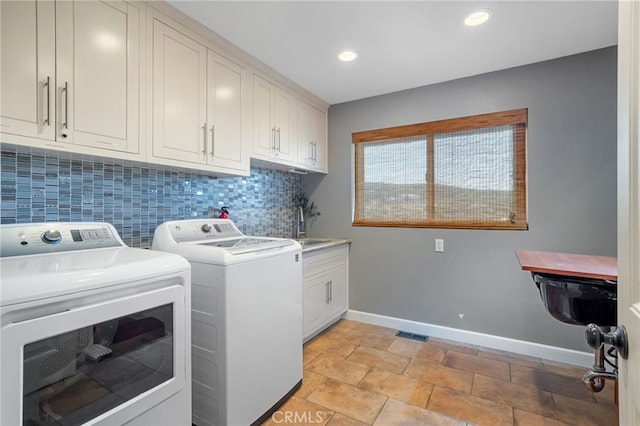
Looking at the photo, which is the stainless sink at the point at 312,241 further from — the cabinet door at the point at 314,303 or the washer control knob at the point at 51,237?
the washer control knob at the point at 51,237

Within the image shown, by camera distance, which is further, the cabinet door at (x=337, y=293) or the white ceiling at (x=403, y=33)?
the cabinet door at (x=337, y=293)

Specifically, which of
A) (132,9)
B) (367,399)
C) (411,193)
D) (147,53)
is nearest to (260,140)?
(147,53)

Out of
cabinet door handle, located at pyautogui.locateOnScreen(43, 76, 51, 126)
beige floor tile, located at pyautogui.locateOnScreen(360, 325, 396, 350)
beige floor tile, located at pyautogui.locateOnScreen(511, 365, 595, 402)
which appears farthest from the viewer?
beige floor tile, located at pyautogui.locateOnScreen(360, 325, 396, 350)

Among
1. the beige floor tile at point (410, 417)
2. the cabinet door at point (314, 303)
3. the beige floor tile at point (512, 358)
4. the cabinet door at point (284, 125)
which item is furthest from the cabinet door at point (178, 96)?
the beige floor tile at point (512, 358)

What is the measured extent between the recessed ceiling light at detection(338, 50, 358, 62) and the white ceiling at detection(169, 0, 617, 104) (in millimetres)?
52

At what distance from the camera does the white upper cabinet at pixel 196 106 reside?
1725 millimetres

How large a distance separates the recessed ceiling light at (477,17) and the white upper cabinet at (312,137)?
5.11 ft

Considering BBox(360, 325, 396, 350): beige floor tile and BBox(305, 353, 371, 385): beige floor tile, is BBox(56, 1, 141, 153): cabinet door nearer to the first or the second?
BBox(305, 353, 371, 385): beige floor tile

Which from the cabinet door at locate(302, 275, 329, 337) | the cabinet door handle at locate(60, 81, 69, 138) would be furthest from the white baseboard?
the cabinet door handle at locate(60, 81, 69, 138)

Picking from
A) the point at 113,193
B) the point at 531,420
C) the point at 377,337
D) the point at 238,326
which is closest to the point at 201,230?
the point at 113,193

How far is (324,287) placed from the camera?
2852mm

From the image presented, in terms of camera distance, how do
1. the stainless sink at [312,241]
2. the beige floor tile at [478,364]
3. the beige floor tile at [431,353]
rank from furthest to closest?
the stainless sink at [312,241]
the beige floor tile at [431,353]
the beige floor tile at [478,364]

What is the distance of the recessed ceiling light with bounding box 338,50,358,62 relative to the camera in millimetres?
2238

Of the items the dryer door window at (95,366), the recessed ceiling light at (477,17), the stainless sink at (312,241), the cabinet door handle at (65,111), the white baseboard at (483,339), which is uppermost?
the recessed ceiling light at (477,17)
